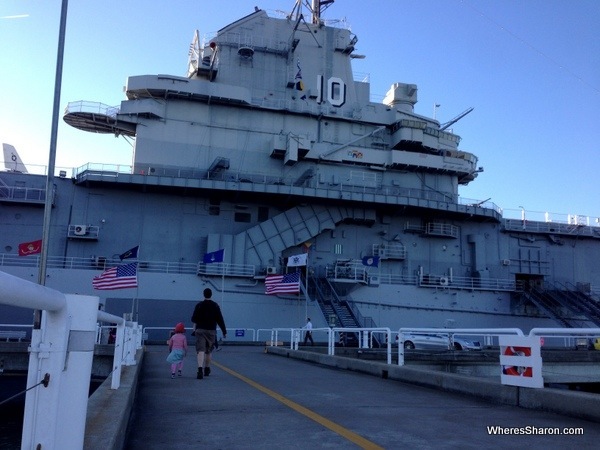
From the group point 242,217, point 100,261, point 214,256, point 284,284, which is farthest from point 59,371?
point 242,217

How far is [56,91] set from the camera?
10281 mm

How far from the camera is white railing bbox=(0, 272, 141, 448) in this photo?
2.67 m

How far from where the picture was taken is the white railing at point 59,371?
8.76ft

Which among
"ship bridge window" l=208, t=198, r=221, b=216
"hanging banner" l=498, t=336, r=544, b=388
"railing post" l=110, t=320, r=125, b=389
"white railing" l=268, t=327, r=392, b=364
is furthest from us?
"ship bridge window" l=208, t=198, r=221, b=216

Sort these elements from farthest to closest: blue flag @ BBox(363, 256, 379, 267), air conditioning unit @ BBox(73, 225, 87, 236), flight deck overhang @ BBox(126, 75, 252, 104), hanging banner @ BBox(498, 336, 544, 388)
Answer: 1. flight deck overhang @ BBox(126, 75, 252, 104)
2. blue flag @ BBox(363, 256, 379, 267)
3. air conditioning unit @ BBox(73, 225, 87, 236)
4. hanging banner @ BBox(498, 336, 544, 388)

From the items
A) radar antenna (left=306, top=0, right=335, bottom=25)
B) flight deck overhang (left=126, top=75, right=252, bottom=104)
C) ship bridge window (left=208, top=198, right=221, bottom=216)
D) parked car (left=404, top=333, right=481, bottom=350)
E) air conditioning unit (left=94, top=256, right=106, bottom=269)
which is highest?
radar antenna (left=306, top=0, right=335, bottom=25)

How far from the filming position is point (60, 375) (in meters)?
2.71

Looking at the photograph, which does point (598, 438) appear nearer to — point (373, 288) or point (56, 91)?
point (56, 91)

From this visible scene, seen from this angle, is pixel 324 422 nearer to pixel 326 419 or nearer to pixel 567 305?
pixel 326 419

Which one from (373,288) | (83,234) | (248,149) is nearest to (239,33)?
(248,149)

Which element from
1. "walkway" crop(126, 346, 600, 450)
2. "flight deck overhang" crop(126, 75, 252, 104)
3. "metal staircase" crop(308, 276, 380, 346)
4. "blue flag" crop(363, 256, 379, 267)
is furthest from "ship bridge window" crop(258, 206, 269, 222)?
"walkway" crop(126, 346, 600, 450)

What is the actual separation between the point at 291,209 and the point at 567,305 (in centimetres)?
1723

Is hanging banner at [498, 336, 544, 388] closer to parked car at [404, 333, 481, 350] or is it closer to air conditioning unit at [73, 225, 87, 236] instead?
parked car at [404, 333, 481, 350]

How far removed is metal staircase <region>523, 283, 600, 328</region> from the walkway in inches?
1065
